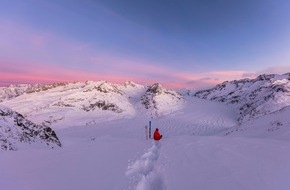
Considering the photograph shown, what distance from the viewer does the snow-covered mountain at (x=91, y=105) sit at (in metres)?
80.9

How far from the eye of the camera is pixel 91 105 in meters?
93.8

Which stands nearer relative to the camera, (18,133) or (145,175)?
(145,175)

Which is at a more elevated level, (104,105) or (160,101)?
(160,101)

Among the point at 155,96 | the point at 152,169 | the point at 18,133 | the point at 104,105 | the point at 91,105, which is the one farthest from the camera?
the point at 155,96

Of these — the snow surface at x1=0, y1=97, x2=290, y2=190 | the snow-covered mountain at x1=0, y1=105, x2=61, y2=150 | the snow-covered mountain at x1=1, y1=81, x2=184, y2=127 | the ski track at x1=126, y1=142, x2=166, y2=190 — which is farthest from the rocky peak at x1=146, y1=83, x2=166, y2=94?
the ski track at x1=126, y1=142, x2=166, y2=190

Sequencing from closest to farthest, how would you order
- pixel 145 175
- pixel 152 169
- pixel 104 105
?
pixel 145 175 → pixel 152 169 → pixel 104 105

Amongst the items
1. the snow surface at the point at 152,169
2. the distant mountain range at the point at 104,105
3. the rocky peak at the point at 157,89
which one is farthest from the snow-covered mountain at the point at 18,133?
the rocky peak at the point at 157,89

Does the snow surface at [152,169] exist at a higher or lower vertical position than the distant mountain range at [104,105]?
higher

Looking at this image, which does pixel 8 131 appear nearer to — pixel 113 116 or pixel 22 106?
pixel 113 116

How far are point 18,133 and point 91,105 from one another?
253 feet

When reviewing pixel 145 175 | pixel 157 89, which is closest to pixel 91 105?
pixel 157 89

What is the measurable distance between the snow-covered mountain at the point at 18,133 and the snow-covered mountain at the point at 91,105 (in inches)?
2131

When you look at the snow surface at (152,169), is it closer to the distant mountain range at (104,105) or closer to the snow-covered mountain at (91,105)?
the distant mountain range at (104,105)

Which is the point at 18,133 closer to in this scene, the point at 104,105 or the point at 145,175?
the point at 145,175
